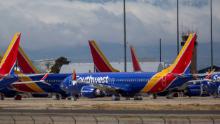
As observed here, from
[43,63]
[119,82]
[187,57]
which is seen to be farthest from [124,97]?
[43,63]

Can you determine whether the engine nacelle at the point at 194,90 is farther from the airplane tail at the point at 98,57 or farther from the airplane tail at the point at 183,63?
the airplane tail at the point at 98,57

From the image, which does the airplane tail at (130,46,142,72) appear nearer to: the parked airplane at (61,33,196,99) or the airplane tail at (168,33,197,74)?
the parked airplane at (61,33,196,99)

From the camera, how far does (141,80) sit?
86438 millimetres

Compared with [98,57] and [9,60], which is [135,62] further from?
[9,60]

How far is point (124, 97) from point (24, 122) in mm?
57250

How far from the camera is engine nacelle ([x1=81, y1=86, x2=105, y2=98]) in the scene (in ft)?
287

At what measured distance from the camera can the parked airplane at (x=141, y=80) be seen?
85.1m

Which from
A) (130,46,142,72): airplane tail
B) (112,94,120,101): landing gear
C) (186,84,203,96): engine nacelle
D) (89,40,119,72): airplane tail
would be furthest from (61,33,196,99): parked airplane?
(130,46,142,72): airplane tail

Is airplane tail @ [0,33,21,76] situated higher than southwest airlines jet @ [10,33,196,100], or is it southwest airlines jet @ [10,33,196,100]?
airplane tail @ [0,33,21,76]

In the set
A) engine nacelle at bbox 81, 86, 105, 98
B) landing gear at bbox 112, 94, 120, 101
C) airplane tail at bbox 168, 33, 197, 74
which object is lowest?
landing gear at bbox 112, 94, 120, 101

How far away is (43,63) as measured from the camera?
582 feet

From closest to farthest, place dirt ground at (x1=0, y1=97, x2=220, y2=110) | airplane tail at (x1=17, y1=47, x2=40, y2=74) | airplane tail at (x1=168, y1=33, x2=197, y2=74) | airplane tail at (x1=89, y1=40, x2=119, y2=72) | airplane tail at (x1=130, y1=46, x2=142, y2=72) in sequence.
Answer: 1. dirt ground at (x1=0, y1=97, x2=220, y2=110)
2. airplane tail at (x1=168, y1=33, x2=197, y2=74)
3. airplane tail at (x1=17, y1=47, x2=40, y2=74)
4. airplane tail at (x1=89, y1=40, x2=119, y2=72)
5. airplane tail at (x1=130, y1=46, x2=142, y2=72)

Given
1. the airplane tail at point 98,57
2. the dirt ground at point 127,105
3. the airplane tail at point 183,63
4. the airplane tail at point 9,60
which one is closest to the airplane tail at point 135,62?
the airplane tail at point 98,57

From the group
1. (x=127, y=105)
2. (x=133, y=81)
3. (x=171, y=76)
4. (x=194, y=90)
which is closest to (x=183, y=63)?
(x=171, y=76)
